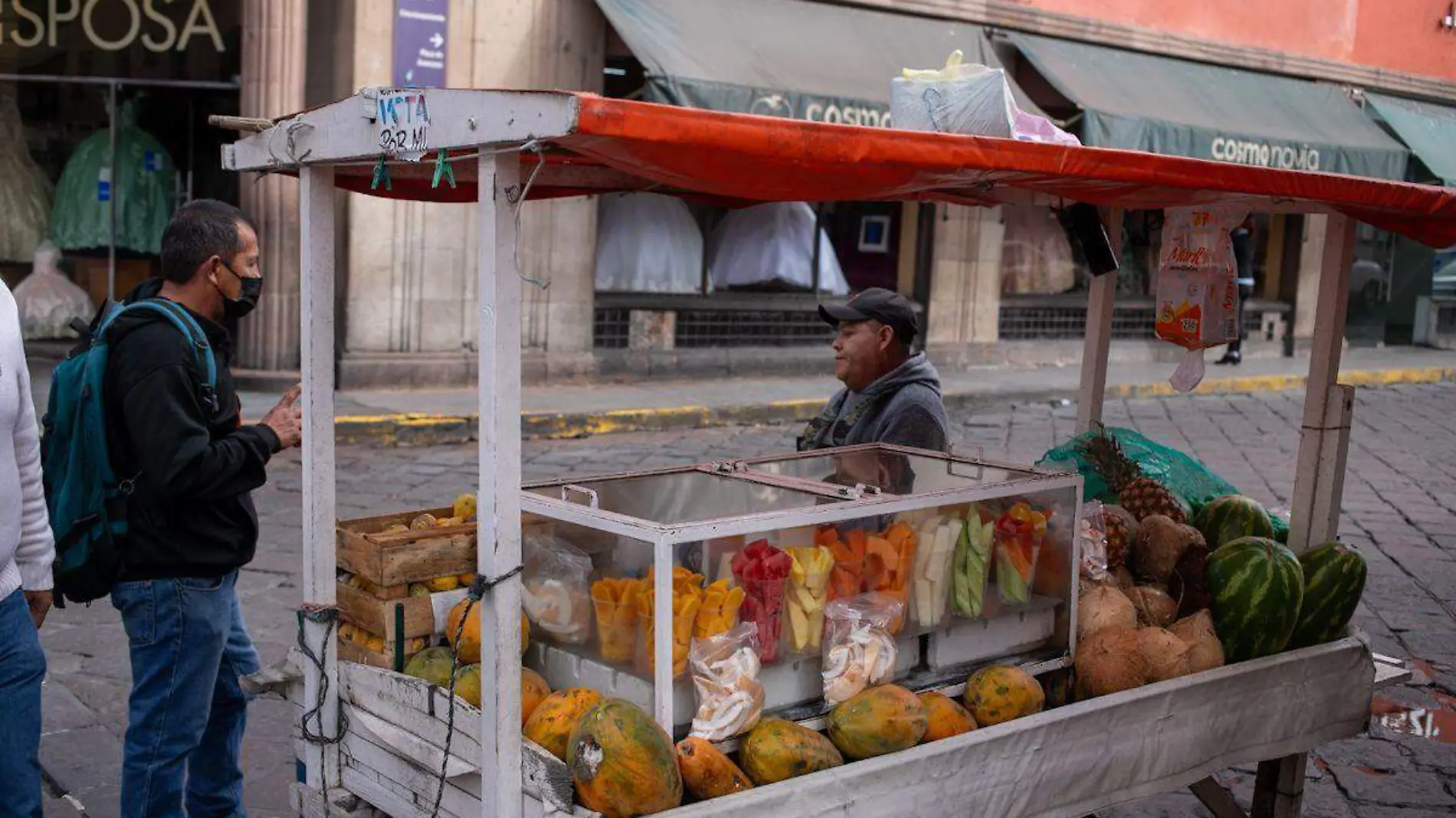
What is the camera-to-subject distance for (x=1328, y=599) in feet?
12.8

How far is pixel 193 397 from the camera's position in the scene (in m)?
3.21

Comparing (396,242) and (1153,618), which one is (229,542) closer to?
(1153,618)

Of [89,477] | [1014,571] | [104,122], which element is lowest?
[1014,571]

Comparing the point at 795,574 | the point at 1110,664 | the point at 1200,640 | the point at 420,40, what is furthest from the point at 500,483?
the point at 420,40

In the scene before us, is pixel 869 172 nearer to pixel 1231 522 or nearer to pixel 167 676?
pixel 167 676

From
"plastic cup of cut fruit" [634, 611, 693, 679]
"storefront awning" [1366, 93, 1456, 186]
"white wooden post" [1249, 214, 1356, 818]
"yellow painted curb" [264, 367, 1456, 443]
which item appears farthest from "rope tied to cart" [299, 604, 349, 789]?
"storefront awning" [1366, 93, 1456, 186]

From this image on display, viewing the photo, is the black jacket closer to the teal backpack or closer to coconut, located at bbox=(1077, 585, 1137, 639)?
the teal backpack

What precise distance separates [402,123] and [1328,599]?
9.46 ft

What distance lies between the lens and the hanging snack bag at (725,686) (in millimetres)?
2836

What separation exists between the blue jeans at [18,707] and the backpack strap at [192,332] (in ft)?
2.08

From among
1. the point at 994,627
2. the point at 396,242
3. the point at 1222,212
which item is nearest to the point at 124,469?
the point at 994,627

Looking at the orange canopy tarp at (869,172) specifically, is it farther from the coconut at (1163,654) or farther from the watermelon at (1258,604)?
the coconut at (1163,654)

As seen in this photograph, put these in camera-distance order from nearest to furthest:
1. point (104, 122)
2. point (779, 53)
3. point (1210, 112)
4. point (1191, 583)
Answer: point (1191, 583)
point (104, 122)
point (779, 53)
point (1210, 112)

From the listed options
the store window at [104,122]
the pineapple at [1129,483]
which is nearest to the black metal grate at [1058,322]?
the store window at [104,122]
